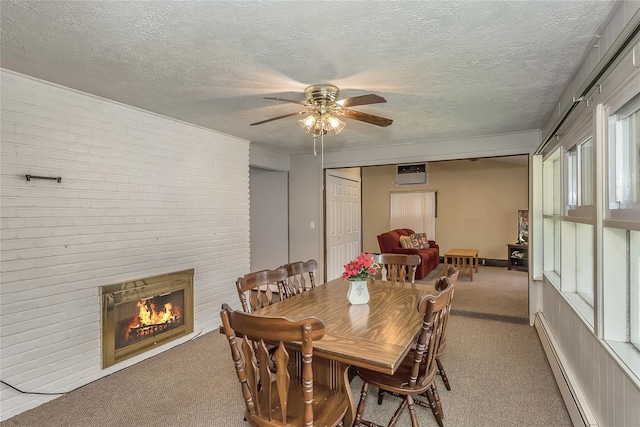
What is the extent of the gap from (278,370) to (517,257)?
7.32 m

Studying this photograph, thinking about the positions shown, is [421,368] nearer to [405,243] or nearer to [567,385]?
[567,385]

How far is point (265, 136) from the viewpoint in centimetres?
420

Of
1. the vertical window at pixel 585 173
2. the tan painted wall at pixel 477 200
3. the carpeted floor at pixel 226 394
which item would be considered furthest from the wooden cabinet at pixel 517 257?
the vertical window at pixel 585 173

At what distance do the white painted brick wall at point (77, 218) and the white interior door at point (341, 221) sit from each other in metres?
2.32

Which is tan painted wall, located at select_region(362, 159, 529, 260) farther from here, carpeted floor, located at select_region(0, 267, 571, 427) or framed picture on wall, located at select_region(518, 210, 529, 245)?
carpeted floor, located at select_region(0, 267, 571, 427)

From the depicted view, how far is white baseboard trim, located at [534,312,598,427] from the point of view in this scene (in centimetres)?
195

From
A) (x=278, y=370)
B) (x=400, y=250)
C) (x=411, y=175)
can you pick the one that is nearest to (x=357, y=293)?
(x=278, y=370)

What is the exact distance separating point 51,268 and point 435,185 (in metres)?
7.74

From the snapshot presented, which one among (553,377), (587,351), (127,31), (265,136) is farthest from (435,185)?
(127,31)

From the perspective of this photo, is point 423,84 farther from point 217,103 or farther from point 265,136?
point 265,136

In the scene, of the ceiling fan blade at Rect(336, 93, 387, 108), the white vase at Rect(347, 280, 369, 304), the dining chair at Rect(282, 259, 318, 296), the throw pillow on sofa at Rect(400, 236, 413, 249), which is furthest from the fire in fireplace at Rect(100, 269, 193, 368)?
the throw pillow on sofa at Rect(400, 236, 413, 249)

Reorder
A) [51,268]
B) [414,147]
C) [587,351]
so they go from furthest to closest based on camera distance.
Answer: [414,147]
[51,268]
[587,351]

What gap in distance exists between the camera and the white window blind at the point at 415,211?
27.5 ft

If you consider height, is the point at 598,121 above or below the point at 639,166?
above
